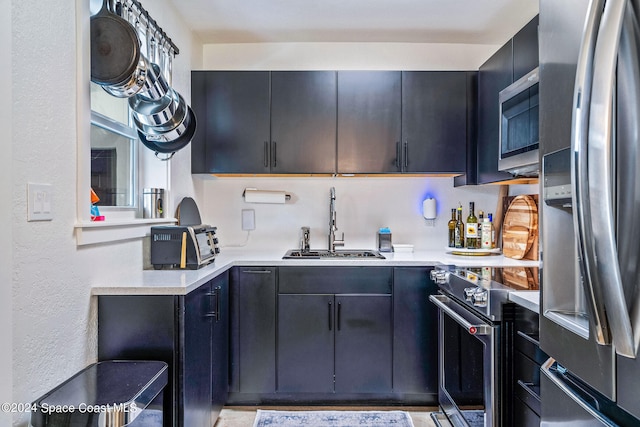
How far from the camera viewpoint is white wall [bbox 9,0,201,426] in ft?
3.87

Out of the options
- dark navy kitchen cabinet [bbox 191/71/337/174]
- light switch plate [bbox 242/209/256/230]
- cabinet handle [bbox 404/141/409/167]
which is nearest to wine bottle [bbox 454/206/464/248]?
cabinet handle [bbox 404/141/409/167]

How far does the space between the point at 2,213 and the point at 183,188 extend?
1.47 metres

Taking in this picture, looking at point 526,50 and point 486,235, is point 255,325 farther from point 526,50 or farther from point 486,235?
point 526,50

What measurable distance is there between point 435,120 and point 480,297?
142 cm

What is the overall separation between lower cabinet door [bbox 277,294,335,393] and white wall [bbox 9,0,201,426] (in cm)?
105

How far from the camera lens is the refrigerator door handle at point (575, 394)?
0.75 meters

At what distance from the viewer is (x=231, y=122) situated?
2.72 m

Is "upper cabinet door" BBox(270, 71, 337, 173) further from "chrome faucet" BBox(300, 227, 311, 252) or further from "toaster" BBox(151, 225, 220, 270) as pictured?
"toaster" BBox(151, 225, 220, 270)

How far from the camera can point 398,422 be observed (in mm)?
2254

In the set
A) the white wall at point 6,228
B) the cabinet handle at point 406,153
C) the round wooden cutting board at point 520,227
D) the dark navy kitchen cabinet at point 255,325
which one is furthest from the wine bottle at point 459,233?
the white wall at point 6,228

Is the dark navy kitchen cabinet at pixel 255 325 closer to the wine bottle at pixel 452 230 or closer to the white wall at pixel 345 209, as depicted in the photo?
the white wall at pixel 345 209

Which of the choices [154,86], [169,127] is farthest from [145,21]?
[169,127]

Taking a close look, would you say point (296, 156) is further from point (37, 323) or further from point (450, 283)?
point (37, 323)

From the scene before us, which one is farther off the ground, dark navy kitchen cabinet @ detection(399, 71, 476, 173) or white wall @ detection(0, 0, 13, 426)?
dark navy kitchen cabinet @ detection(399, 71, 476, 173)
